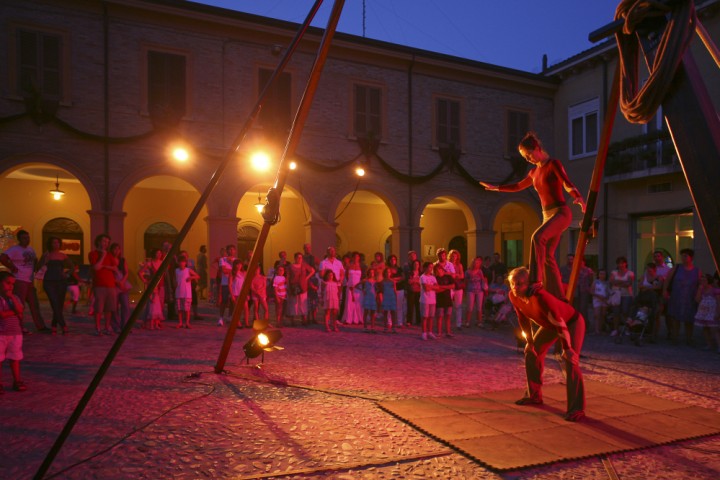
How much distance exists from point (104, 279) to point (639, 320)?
10188 mm

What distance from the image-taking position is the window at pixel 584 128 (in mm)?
20453

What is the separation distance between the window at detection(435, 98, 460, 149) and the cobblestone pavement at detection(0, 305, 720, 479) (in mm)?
11486

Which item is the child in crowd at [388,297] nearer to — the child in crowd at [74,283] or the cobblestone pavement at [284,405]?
the cobblestone pavement at [284,405]

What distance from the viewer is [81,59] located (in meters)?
15.0

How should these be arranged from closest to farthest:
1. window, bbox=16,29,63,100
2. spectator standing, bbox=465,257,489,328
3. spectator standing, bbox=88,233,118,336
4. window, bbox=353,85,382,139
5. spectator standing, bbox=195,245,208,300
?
spectator standing, bbox=88,233,118,336 < spectator standing, bbox=465,257,489,328 < window, bbox=16,29,63,100 < spectator standing, bbox=195,245,208,300 < window, bbox=353,85,382,139

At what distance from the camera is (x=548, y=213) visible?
5.86m

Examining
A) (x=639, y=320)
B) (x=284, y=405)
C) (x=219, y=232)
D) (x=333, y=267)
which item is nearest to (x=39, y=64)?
(x=219, y=232)

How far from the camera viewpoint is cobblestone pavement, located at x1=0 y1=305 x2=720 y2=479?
12.9 ft

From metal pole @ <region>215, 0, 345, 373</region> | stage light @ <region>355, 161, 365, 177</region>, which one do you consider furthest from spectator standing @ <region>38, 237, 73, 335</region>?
stage light @ <region>355, 161, 365, 177</region>

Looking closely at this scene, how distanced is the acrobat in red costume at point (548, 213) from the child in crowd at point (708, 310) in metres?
5.78

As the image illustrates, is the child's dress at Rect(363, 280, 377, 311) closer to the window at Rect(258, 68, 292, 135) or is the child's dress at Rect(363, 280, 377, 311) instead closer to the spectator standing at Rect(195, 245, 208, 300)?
the window at Rect(258, 68, 292, 135)

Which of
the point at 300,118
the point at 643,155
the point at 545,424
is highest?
the point at 643,155

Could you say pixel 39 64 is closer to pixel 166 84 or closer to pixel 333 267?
pixel 166 84

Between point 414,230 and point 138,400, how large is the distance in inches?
562
